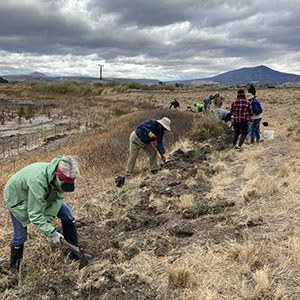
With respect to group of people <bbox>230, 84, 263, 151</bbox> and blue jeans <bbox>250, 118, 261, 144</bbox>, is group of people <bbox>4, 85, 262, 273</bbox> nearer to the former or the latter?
group of people <bbox>230, 84, 263, 151</bbox>

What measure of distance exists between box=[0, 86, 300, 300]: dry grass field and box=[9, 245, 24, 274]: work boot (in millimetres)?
78

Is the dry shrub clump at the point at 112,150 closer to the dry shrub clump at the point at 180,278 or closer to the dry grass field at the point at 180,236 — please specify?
the dry grass field at the point at 180,236

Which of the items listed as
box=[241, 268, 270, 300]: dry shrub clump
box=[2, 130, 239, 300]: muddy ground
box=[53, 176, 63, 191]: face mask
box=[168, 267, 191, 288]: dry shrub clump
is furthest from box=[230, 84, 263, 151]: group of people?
box=[53, 176, 63, 191]: face mask

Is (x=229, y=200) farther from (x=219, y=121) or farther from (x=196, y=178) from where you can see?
(x=219, y=121)

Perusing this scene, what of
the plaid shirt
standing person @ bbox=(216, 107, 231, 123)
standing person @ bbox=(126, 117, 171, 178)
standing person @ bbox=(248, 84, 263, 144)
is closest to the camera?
standing person @ bbox=(126, 117, 171, 178)

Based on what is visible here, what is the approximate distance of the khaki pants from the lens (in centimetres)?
801

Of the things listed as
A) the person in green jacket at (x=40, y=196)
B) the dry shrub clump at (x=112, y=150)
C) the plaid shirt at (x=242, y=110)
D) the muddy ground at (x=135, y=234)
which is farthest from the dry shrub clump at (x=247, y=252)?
the plaid shirt at (x=242, y=110)

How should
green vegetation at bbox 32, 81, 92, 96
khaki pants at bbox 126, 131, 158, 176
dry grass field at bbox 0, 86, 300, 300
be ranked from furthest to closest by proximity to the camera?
1. green vegetation at bbox 32, 81, 92, 96
2. khaki pants at bbox 126, 131, 158, 176
3. dry grass field at bbox 0, 86, 300, 300

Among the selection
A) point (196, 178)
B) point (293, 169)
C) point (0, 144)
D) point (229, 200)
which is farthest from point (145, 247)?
point (0, 144)

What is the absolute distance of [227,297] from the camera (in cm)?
333

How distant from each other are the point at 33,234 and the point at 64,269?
46.1 inches

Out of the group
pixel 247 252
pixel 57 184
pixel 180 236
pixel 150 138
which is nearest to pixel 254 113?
pixel 150 138

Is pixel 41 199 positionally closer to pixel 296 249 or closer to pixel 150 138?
pixel 296 249

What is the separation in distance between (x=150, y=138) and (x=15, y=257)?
4.26m
